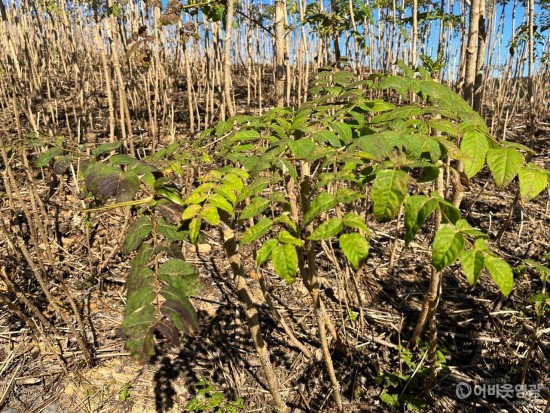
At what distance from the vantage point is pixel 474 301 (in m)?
2.27

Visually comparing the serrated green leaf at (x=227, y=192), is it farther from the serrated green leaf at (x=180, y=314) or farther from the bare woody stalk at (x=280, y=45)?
the bare woody stalk at (x=280, y=45)

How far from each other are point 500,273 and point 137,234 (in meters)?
0.79

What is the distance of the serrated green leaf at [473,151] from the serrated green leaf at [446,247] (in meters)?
0.23

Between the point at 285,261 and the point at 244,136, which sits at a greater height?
the point at 244,136

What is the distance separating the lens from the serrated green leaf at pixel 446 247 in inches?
27.0

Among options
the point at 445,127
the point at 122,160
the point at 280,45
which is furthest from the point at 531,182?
the point at 280,45

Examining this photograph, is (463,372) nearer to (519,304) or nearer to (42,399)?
(519,304)

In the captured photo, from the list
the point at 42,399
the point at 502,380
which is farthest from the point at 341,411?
the point at 42,399

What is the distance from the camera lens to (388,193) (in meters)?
0.75

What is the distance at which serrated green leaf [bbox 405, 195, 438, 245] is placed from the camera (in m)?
0.72

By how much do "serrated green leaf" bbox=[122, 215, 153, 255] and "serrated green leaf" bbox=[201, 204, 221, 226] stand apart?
6.4 inches

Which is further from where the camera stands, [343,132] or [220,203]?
[343,132]

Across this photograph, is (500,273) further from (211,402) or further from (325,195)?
(211,402)

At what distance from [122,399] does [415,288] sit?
1.80m
